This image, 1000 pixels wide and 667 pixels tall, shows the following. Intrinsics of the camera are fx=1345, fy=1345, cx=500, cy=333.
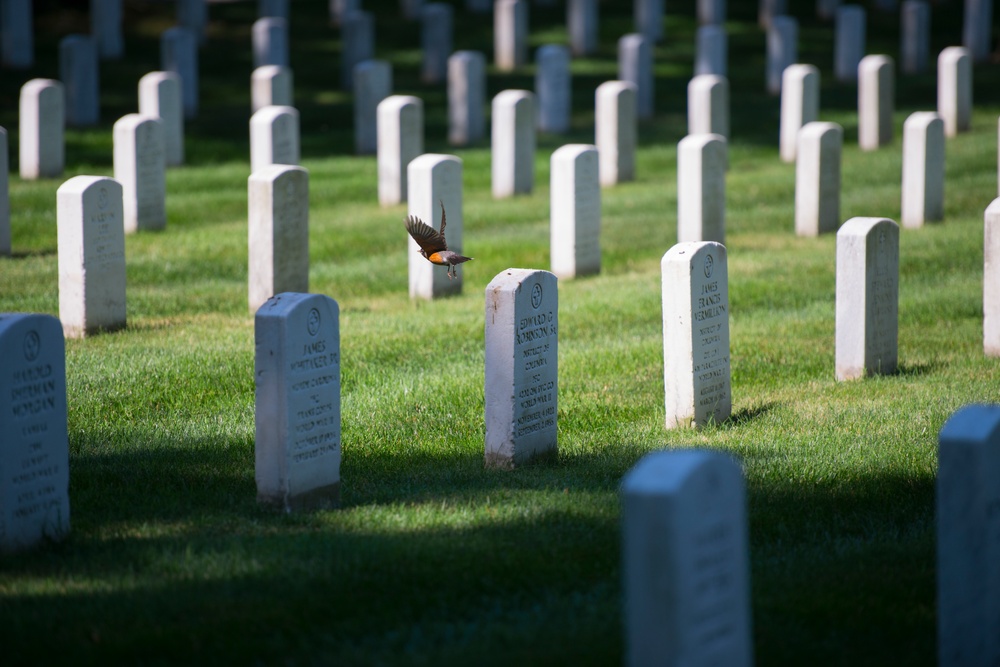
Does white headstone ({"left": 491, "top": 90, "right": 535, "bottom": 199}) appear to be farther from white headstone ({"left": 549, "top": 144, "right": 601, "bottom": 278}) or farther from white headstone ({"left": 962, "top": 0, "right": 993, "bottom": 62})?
white headstone ({"left": 962, "top": 0, "right": 993, "bottom": 62})

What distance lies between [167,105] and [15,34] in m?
6.93

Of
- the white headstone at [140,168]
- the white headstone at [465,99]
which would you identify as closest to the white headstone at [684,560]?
the white headstone at [140,168]

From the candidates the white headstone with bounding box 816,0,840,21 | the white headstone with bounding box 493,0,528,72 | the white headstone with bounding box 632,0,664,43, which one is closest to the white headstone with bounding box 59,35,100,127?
the white headstone with bounding box 493,0,528,72

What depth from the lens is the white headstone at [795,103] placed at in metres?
18.7

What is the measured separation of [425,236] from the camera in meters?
8.20

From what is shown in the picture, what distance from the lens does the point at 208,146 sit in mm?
18344

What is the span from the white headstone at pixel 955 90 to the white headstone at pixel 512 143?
710cm

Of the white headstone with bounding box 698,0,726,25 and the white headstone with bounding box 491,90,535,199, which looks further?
the white headstone with bounding box 698,0,726,25

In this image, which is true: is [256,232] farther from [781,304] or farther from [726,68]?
[726,68]

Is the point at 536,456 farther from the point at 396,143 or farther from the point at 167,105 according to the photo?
the point at 167,105

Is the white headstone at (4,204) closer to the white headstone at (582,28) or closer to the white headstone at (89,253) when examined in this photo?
the white headstone at (89,253)

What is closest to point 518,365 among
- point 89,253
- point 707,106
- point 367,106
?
point 89,253

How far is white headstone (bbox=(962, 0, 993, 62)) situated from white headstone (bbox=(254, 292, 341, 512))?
904 inches

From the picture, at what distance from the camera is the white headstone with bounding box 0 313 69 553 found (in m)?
5.68
